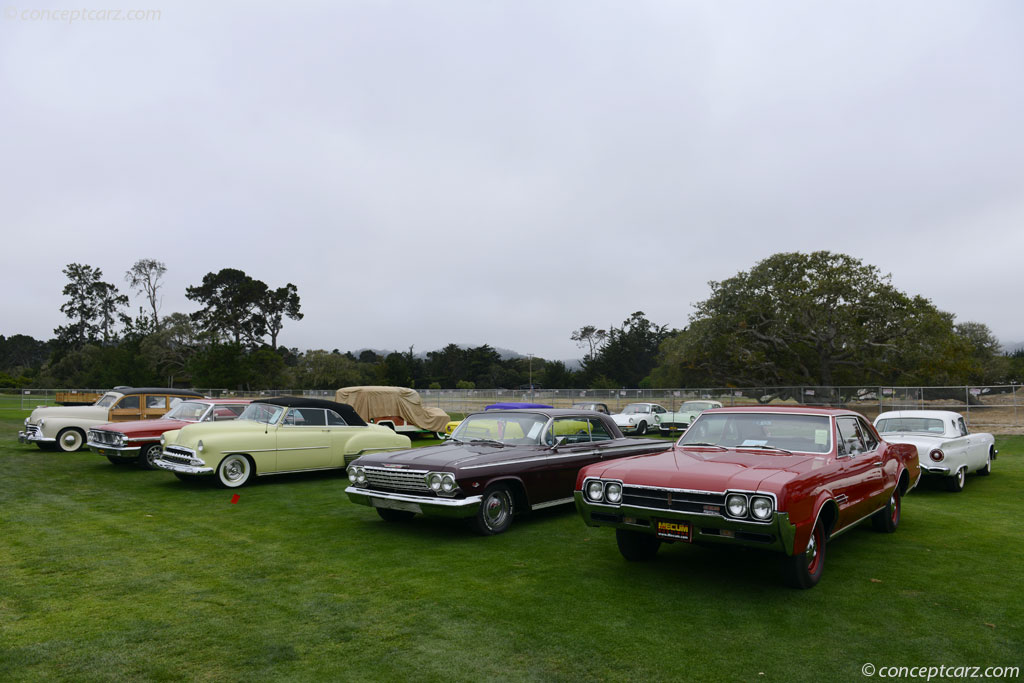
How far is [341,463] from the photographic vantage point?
12.5 m

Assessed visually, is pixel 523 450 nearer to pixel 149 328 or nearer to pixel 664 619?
pixel 664 619

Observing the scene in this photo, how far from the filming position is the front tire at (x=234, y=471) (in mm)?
11158

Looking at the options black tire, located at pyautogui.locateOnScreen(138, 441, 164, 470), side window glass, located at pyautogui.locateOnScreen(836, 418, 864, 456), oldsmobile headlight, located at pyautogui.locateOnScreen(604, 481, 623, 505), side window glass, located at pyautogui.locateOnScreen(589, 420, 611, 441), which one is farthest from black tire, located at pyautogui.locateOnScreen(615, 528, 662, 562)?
black tire, located at pyautogui.locateOnScreen(138, 441, 164, 470)

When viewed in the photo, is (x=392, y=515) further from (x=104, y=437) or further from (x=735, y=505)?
(x=104, y=437)

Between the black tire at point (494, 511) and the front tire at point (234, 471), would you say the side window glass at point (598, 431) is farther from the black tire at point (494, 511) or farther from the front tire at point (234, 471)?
the front tire at point (234, 471)

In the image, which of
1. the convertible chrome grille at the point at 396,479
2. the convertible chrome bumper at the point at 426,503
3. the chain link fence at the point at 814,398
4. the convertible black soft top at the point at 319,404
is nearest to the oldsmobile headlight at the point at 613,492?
the convertible chrome bumper at the point at 426,503

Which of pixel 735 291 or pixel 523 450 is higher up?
pixel 735 291

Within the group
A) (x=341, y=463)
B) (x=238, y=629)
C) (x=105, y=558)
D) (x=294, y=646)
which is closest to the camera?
(x=294, y=646)

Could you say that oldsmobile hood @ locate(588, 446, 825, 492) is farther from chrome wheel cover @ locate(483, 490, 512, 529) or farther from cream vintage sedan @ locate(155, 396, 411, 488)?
cream vintage sedan @ locate(155, 396, 411, 488)

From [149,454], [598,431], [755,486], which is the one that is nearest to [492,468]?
[598,431]

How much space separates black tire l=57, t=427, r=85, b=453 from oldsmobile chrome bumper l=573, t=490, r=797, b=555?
16.3 meters

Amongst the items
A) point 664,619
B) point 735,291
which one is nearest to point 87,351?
point 735,291

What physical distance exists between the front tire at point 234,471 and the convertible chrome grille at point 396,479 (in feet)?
14.4

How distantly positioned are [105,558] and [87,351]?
89214mm
